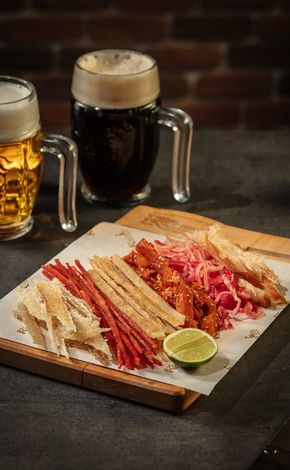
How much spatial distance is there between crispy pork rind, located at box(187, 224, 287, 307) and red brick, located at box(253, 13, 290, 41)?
1.69 metres

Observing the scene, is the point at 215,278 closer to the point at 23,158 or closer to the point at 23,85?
the point at 23,158

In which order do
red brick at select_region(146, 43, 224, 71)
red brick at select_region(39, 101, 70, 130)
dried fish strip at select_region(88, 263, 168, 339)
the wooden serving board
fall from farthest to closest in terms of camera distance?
1. red brick at select_region(39, 101, 70, 130)
2. red brick at select_region(146, 43, 224, 71)
3. dried fish strip at select_region(88, 263, 168, 339)
4. the wooden serving board

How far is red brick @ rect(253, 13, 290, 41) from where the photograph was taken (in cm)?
329

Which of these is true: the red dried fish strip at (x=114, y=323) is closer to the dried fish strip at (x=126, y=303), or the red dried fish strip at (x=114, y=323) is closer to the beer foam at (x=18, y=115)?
the dried fish strip at (x=126, y=303)

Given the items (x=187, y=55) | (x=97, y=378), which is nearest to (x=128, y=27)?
(x=187, y=55)

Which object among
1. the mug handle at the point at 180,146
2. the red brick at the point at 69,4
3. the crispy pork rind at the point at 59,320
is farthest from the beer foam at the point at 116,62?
the red brick at the point at 69,4

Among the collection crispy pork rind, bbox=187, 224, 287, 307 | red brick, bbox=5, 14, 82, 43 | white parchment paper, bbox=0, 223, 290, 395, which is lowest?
red brick, bbox=5, 14, 82, 43

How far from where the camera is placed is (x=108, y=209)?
2.08 metres

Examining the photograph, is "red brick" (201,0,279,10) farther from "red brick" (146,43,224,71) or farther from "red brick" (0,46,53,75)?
"red brick" (0,46,53,75)

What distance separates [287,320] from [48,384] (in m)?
0.43

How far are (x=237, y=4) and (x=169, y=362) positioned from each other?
2046 millimetres

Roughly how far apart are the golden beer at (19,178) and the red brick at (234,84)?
62.3 inches

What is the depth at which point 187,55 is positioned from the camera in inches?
131

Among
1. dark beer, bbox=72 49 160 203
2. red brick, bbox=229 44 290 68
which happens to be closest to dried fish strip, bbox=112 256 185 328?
dark beer, bbox=72 49 160 203
